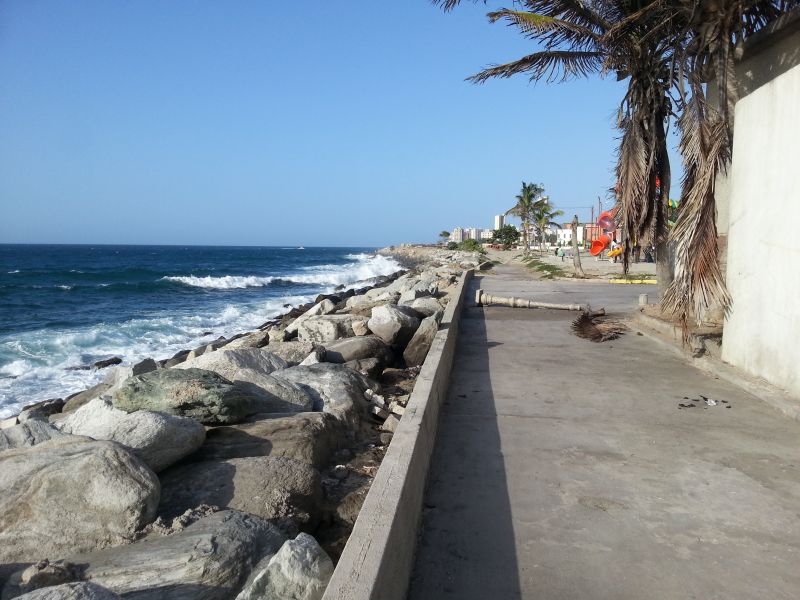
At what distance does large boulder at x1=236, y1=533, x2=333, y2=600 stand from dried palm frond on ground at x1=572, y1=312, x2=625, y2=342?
7254 mm

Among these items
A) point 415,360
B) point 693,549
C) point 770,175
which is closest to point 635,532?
point 693,549

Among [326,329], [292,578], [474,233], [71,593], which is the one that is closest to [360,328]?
[326,329]

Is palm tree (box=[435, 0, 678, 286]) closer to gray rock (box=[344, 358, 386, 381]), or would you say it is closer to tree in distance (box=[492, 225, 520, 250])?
gray rock (box=[344, 358, 386, 381])

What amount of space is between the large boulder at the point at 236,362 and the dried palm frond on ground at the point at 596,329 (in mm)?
4885

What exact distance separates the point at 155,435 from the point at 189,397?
3.07 feet

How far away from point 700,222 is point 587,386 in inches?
90.5

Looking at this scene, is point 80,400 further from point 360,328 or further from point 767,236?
point 767,236

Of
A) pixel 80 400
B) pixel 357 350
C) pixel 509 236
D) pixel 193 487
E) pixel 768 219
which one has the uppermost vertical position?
pixel 509 236

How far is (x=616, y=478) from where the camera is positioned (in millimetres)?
3980

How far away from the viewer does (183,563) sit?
2715 millimetres

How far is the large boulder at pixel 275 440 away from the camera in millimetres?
4344

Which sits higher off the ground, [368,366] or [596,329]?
[596,329]

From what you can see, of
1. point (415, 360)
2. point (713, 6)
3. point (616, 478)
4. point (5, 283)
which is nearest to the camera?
point (616, 478)

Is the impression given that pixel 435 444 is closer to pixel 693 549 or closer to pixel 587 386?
pixel 693 549
